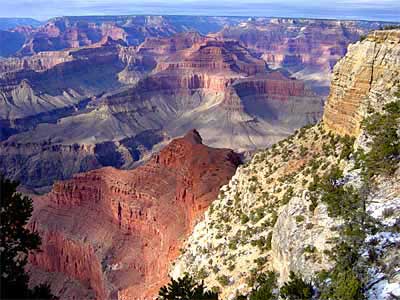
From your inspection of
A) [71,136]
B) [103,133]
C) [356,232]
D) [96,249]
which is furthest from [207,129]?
[356,232]

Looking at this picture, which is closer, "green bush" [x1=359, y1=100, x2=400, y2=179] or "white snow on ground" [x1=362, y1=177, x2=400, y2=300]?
"white snow on ground" [x1=362, y1=177, x2=400, y2=300]

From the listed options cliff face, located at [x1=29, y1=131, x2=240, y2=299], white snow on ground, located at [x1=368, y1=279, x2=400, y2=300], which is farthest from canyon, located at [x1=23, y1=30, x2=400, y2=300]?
cliff face, located at [x1=29, y1=131, x2=240, y2=299]

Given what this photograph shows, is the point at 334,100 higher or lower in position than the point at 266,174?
higher

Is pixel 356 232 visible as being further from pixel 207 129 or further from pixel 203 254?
pixel 207 129

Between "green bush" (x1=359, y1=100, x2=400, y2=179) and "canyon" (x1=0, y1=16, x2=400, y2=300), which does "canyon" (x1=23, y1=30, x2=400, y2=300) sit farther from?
"green bush" (x1=359, y1=100, x2=400, y2=179)

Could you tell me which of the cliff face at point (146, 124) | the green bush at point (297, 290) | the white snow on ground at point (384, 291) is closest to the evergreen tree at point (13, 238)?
the green bush at point (297, 290)

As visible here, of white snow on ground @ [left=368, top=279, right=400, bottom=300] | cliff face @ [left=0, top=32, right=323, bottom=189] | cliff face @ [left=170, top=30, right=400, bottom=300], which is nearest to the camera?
white snow on ground @ [left=368, top=279, right=400, bottom=300]
